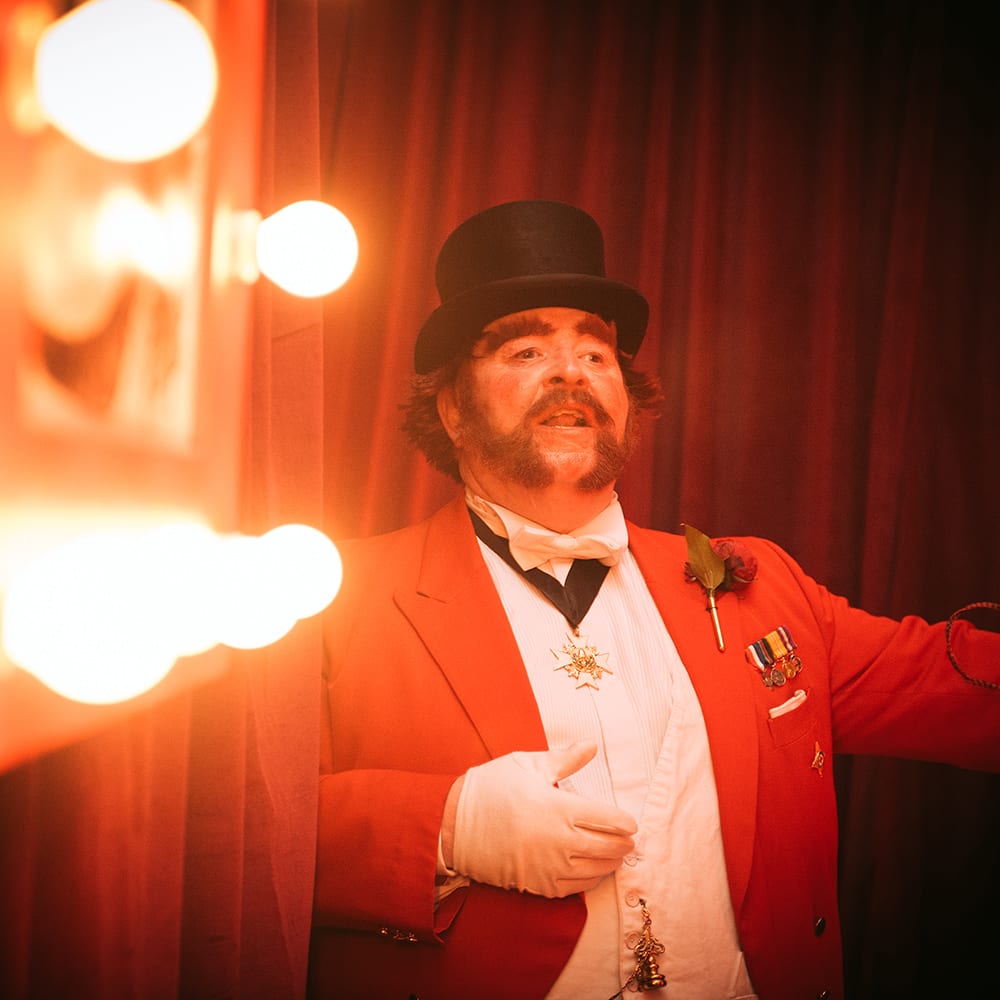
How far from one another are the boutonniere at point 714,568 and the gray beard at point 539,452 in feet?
0.64

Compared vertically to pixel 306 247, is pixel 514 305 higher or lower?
higher

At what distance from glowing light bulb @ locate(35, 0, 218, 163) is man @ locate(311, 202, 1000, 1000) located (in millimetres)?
872

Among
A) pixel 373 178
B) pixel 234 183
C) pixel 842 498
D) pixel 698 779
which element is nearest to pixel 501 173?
pixel 373 178

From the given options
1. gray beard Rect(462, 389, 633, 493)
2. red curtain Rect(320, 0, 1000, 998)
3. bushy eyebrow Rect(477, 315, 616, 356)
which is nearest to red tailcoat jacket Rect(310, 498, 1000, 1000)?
gray beard Rect(462, 389, 633, 493)

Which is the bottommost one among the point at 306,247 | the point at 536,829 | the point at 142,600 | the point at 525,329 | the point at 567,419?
the point at 536,829

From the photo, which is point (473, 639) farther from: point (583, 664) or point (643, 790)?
point (643, 790)

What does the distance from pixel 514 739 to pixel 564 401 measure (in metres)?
0.64

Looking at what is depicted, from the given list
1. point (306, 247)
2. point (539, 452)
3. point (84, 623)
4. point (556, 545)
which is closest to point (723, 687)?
point (556, 545)

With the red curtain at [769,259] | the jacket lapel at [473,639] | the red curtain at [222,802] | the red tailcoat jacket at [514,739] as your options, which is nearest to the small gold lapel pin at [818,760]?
the red tailcoat jacket at [514,739]

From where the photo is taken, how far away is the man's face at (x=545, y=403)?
135cm

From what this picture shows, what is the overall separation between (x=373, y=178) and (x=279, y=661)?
1.35 m

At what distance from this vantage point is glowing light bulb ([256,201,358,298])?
0.61 m

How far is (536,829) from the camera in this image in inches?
38.0

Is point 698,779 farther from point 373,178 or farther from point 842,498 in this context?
point 373,178
